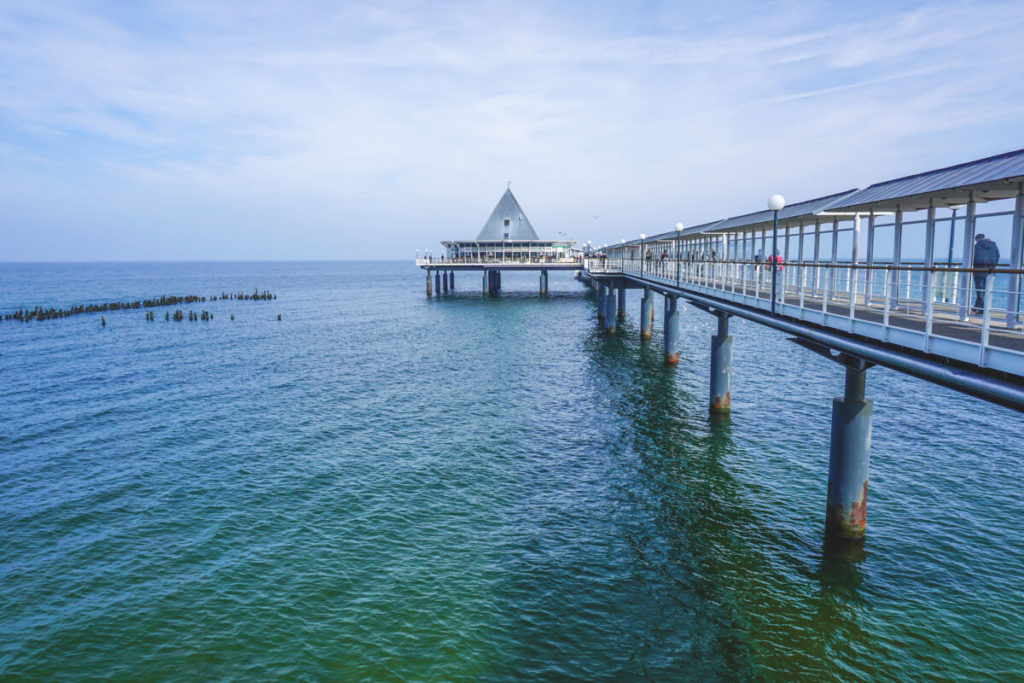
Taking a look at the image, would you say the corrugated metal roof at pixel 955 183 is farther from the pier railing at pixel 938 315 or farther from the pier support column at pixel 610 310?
the pier support column at pixel 610 310

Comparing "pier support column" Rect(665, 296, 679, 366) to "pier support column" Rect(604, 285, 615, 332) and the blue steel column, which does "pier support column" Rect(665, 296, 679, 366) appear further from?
the blue steel column

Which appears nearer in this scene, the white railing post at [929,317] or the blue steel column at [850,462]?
the white railing post at [929,317]

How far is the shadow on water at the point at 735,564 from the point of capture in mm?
11484

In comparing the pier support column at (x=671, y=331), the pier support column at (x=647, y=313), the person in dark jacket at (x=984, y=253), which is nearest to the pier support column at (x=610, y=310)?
the pier support column at (x=647, y=313)

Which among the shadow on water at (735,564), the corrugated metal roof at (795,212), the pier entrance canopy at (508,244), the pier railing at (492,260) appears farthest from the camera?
the pier entrance canopy at (508,244)

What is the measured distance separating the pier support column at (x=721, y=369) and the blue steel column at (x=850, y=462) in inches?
442

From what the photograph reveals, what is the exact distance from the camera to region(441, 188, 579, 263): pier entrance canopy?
95312 millimetres

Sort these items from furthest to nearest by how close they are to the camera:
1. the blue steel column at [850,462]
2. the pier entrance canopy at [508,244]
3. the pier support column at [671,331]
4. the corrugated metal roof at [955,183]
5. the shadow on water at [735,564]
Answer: the pier entrance canopy at [508,244], the pier support column at [671,331], the blue steel column at [850,462], the shadow on water at [735,564], the corrugated metal roof at [955,183]

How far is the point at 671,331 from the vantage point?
3753cm

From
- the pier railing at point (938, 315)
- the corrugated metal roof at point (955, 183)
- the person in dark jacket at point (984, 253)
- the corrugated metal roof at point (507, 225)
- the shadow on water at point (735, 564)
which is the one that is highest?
the corrugated metal roof at point (507, 225)

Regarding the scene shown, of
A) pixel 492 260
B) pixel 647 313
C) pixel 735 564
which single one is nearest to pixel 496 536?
pixel 735 564

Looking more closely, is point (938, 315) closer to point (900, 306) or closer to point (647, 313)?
point (900, 306)

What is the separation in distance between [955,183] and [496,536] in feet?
42.9

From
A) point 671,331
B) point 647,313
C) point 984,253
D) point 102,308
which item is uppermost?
point 984,253
